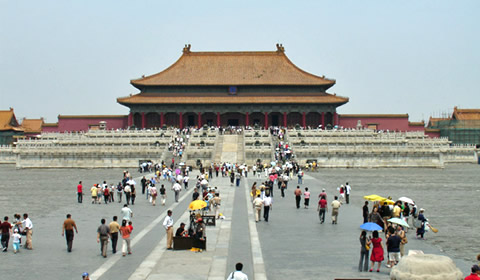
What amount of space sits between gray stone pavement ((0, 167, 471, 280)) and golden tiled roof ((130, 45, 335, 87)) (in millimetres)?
61282

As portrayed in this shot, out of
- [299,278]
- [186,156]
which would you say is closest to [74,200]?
[299,278]

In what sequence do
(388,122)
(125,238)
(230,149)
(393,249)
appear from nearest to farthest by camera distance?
1. (393,249)
2. (125,238)
3. (230,149)
4. (388,122)

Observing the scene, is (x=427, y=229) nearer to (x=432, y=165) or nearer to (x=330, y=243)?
(x=330, y=243)

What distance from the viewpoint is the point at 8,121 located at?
3730 inches

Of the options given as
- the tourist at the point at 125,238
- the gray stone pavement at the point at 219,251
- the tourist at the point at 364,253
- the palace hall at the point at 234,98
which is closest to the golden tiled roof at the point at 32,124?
the palace hall at the point at 234,98

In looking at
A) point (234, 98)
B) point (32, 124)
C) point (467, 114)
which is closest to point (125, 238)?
point (234, 98)

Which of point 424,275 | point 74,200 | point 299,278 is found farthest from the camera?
point 74,200

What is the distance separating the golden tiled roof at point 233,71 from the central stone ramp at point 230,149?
22711 millimetres

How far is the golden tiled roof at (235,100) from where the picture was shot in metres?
84.2

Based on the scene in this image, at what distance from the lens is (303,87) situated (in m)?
86.8

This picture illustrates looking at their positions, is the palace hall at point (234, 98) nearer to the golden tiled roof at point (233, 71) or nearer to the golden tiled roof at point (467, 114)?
the golden tiled roof at point (233, 71)

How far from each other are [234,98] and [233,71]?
7.36 meters

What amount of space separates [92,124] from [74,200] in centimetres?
5876

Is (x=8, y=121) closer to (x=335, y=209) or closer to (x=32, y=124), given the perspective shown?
(x=32, y=124)
